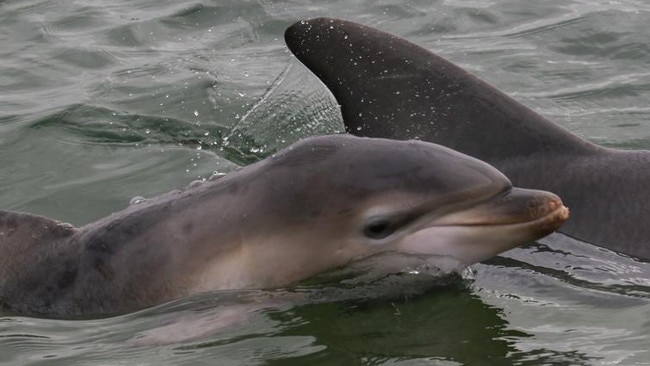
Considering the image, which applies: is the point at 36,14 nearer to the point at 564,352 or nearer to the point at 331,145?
the point at 331,145

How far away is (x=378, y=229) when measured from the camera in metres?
6.36

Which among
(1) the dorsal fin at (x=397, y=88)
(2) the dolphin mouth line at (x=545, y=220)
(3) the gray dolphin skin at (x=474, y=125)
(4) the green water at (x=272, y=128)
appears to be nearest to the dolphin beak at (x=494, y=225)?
(2) the dolphin mouth line at (x=545, y=220)

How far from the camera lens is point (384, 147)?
641 cm

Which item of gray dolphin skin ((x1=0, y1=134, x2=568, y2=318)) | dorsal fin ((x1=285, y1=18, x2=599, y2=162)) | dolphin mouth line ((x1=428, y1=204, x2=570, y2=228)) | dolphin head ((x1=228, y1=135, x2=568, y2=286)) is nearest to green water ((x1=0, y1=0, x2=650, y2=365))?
gray dolphin skin ((x1=0, y1=134, x2=568, y2=318))

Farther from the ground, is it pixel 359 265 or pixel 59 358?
pixel 359 265

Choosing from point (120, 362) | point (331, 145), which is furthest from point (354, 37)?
point (120, 362)

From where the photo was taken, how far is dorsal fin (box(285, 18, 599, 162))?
7.83 m

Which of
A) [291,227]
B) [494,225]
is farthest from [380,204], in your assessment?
[494,225]

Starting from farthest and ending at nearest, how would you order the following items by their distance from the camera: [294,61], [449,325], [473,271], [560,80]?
[560,80] → [294,61] → [473,271] → [449,325]

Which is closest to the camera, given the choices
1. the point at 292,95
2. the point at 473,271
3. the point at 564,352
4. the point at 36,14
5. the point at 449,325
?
the point at 564,352

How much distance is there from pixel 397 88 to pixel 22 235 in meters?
2.43

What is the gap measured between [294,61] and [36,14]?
5.31 m

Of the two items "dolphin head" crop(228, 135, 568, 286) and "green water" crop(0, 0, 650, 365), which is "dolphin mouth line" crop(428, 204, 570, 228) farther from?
"green water" crop(0, 0, 650, 365)

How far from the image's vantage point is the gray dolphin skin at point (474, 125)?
24.7 feet
